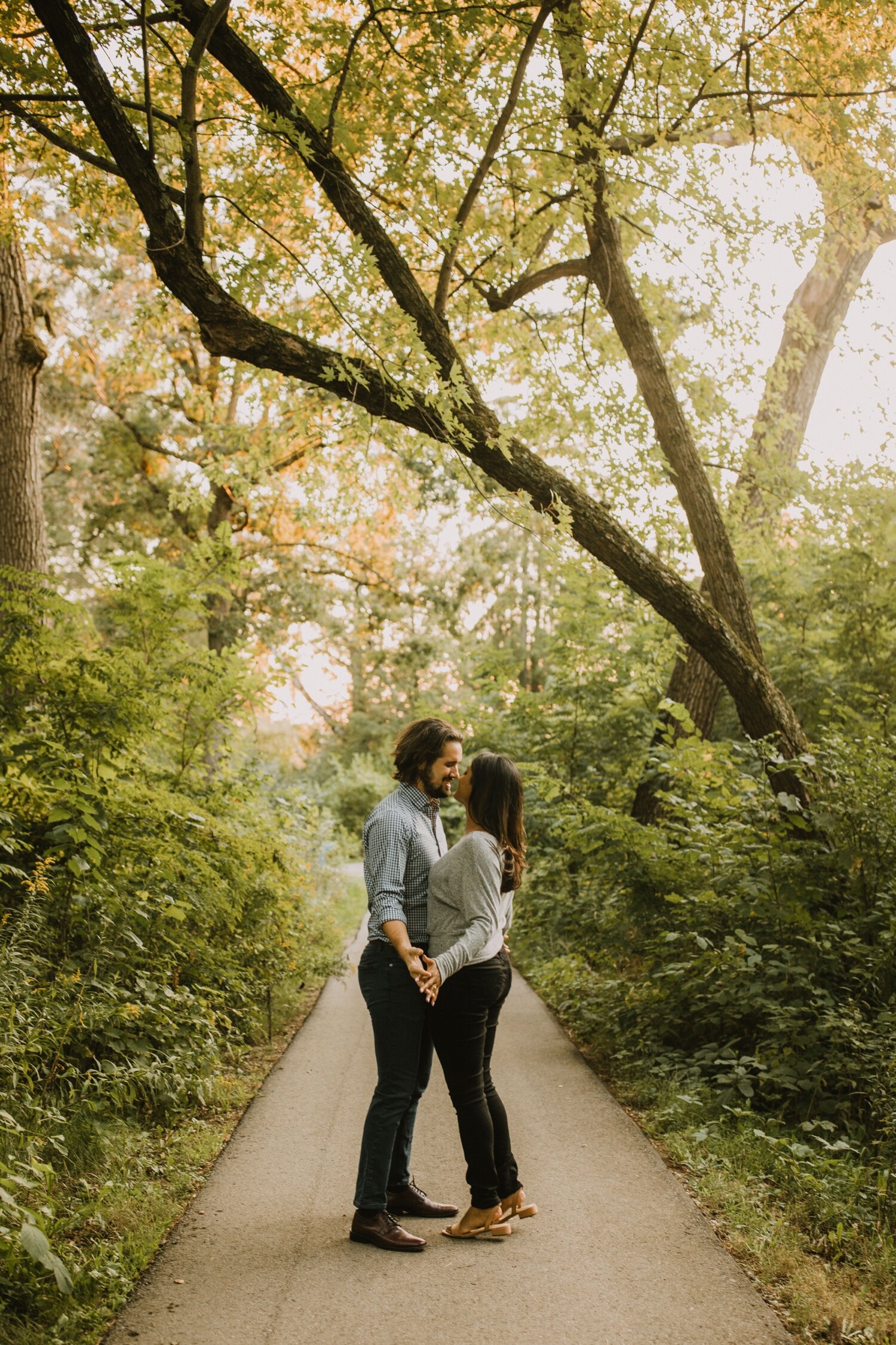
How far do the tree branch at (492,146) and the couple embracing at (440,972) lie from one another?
4.55 m

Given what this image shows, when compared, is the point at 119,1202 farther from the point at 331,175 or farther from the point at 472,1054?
the point at 331,175

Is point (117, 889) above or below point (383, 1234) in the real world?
above

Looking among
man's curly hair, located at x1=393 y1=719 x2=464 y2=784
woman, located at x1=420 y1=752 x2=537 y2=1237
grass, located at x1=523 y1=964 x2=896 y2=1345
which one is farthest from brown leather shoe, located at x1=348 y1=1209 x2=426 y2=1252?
man's curly hair, located at x1=393 y1=719 x2=464 y2=784

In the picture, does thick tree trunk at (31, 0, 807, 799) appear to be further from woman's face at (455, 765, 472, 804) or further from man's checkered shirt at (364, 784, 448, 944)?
man's checkered shirt at (364, 784, 448, 944)

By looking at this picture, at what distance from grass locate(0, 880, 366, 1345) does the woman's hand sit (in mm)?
1423

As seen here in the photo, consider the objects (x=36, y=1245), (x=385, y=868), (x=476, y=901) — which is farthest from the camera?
(x=385, y=868)

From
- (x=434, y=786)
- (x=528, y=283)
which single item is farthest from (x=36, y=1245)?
(x=528, y=283)

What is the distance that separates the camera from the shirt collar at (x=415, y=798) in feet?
14.3

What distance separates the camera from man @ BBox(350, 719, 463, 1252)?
4.08 meters

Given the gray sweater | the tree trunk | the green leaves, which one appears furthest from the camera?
the tree trunk

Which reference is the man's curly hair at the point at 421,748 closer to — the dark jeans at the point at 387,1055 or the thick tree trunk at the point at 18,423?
the dark jeans at the point at 387,1055

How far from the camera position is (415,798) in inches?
173

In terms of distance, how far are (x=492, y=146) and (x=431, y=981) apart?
6.07 meters

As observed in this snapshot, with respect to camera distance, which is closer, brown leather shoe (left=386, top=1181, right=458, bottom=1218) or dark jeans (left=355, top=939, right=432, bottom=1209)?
dark jeans (left=355, top=939, right=432, bottom=1209)
